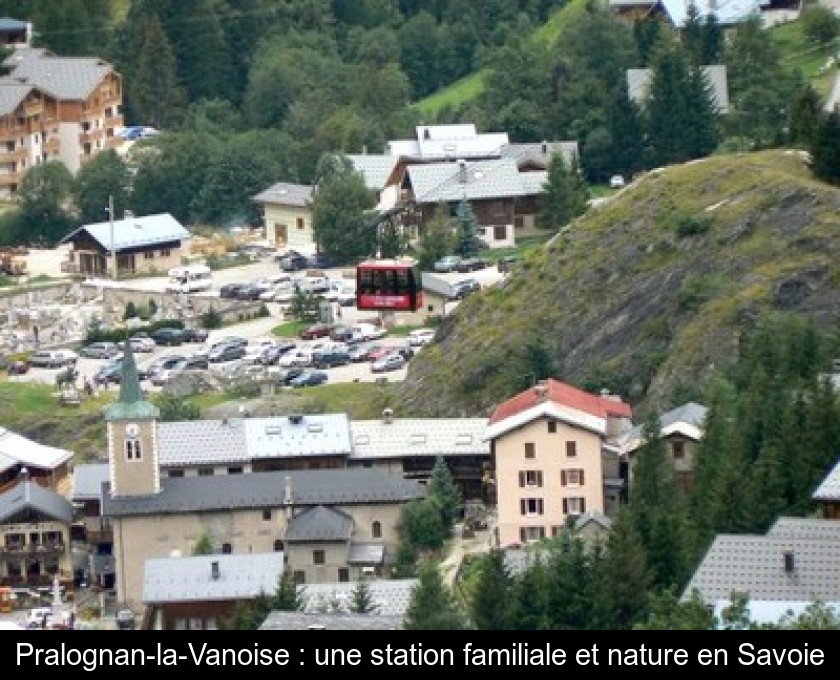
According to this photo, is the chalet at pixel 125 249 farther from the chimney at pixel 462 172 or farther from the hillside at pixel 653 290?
the hillside at pixel 653 290

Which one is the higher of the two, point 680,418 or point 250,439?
point 250,439

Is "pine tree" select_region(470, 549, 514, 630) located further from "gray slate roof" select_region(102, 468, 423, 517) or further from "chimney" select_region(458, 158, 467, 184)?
"chimney" select_region(458, 158, 467, 184)

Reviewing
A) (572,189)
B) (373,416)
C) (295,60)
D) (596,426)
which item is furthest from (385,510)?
(295,60)

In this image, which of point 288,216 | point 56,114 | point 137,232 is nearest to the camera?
point 137,232

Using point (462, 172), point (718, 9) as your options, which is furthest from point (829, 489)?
point (718, 9)

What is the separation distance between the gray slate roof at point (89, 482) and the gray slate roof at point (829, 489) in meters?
12.4

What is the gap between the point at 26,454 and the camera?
167 ft

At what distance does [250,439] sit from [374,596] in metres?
9.43

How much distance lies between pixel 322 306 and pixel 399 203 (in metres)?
8.22

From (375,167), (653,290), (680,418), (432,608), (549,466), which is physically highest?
(375,167)

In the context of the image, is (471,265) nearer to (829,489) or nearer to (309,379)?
(309,379)

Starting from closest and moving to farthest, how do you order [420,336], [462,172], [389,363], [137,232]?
[389,363]
[420,336]
[462,172]
[137,232]

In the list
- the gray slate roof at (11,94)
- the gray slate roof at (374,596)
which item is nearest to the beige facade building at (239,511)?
the gray slate roof at (374,596)
